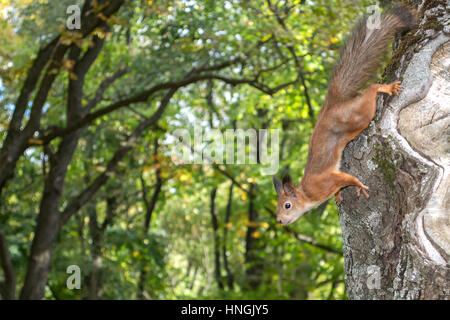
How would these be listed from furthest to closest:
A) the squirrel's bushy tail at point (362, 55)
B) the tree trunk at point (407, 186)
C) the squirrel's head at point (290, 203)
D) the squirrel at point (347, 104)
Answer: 1. the squirrel's head at point (290, 203)
2. the squirrel's bushy tail at point (362, 55)
3. the squirrel at point (347, 104)
4. the tree trunk at point (407, 186)

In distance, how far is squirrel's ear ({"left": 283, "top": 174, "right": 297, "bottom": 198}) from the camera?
284 cm

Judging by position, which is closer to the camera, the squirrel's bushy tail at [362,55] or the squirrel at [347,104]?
the squirrel at [347,104]

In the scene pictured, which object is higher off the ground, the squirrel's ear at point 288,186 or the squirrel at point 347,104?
the squirrel at point 347,104

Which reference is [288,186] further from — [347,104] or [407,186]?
[407,186]

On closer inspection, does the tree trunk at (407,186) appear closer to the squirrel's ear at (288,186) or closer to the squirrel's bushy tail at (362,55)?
the squirrel's bushy tail at (362,55)

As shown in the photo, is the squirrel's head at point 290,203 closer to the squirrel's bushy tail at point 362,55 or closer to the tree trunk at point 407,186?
the tree trunk at point 407,186

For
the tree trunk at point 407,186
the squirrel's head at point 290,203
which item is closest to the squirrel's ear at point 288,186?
the squirrel's head at point 290,203

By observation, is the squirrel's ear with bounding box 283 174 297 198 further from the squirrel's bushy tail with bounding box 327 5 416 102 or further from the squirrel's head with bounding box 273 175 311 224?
the squirrel's bushy tail with bounding box 327 5 416 102

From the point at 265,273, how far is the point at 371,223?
25.5ft

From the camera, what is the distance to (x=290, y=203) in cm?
285

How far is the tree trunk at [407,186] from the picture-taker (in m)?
1.99

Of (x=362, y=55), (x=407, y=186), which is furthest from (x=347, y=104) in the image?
(x=407, y=186)

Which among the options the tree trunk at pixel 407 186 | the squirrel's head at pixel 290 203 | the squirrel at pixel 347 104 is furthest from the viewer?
the squirrel's head at pixel 290 203

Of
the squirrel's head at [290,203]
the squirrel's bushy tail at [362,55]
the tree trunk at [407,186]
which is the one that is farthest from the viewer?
the squirrel's head at [290,203]
